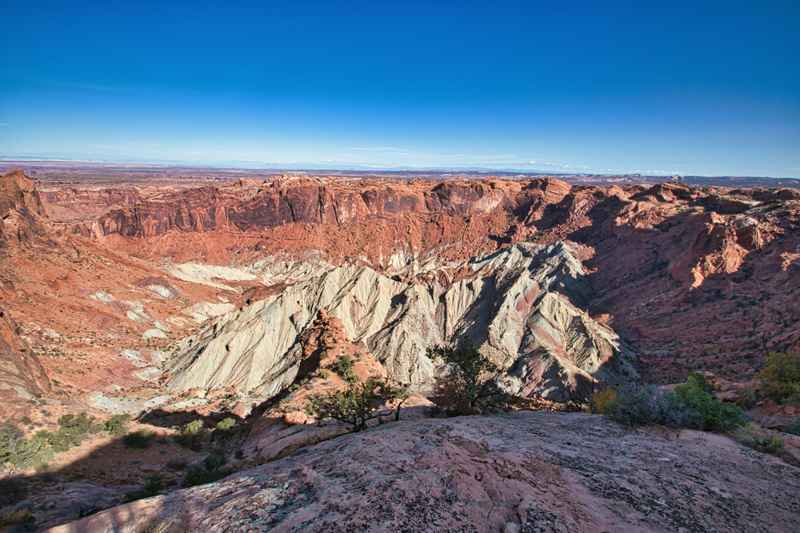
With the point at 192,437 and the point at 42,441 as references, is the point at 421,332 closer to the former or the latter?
the point at 192,437

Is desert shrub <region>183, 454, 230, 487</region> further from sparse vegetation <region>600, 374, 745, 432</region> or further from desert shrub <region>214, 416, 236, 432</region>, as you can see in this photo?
sparse vegetation <region>600, 374, 745, 432</region>

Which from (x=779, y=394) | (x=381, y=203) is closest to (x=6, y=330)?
(x=779, y=394)

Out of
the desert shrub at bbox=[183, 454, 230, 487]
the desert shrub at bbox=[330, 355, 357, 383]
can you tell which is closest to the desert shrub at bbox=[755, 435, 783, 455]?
the desert shrub at bbox=[183, 454, 230, 487]

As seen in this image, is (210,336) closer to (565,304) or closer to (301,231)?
(565,304)

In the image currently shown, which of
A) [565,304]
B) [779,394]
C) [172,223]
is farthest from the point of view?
[172,223]

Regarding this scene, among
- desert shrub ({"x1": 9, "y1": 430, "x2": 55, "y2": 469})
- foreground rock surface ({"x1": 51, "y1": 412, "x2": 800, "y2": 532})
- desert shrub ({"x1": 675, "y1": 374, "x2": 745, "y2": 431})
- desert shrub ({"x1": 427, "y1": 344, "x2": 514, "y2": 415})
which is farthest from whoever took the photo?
desert shrub ({"x1": 427, "y1": 344, "x2": 514, "y2": 415})
